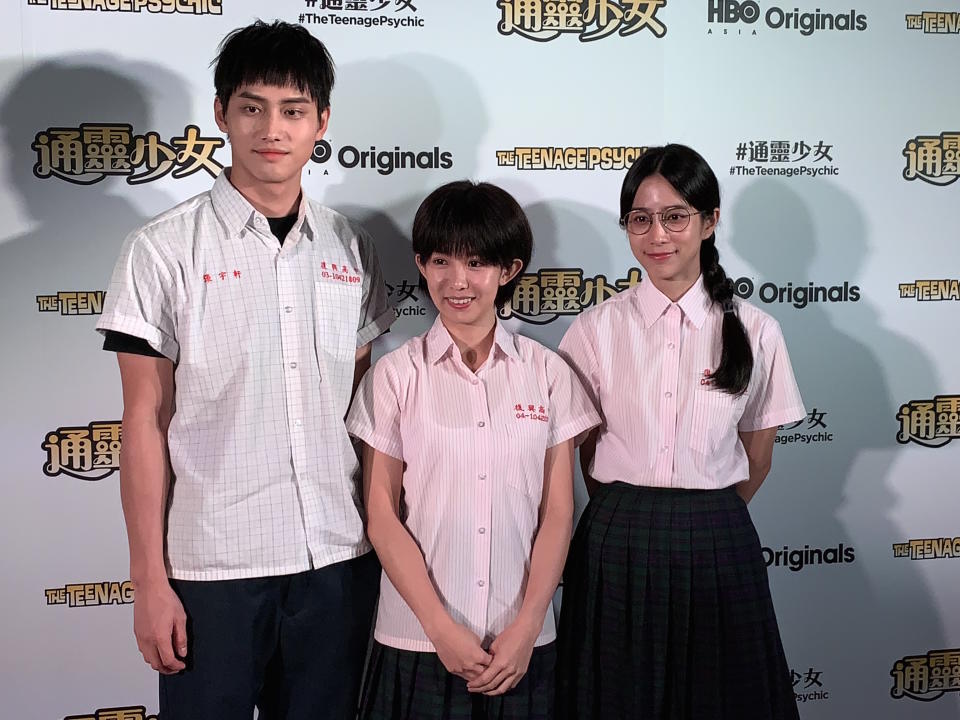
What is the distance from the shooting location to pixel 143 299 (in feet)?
5.81

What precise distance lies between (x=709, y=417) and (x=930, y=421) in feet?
3.65

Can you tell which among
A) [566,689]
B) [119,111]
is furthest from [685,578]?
[119,111]

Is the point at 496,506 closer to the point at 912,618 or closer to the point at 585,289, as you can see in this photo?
the point at 585,289

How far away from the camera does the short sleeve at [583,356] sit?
2137 millimetres

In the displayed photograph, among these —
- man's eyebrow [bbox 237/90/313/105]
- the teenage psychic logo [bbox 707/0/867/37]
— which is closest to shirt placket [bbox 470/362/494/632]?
man's eyebrow [bbox 237/90/313/105]

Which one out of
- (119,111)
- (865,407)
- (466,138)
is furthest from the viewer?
(865,407)

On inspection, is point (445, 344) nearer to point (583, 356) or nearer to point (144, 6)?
point (583, 356)

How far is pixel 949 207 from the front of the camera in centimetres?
272

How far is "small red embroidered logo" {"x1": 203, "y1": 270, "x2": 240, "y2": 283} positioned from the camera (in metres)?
1.82

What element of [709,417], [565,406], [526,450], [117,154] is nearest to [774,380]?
[709,417]

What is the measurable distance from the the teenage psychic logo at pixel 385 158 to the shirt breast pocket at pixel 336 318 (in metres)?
0.50

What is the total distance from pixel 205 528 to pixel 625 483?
910 millimetres

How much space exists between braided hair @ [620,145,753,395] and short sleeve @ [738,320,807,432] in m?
0.06

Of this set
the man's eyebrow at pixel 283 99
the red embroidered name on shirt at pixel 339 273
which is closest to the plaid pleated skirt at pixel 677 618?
the red embroidered name on shirt at pixel 339 273
